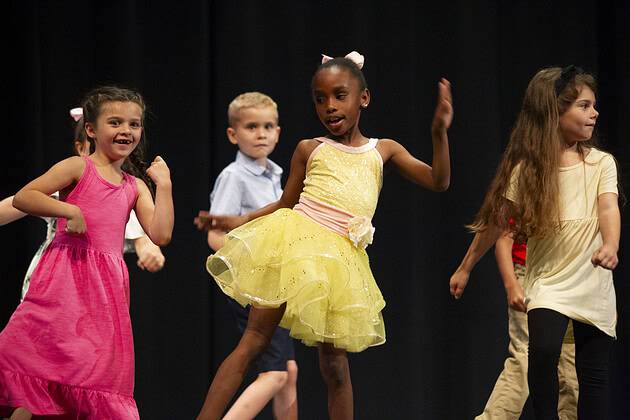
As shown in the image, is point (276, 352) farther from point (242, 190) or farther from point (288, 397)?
point (242, 190)

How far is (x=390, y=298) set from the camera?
4.95 m

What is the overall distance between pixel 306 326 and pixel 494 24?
9.24 ft

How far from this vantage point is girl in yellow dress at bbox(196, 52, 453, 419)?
2.77 m

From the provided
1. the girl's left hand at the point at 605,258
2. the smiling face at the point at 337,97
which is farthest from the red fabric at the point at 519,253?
the smiling face at the point at 337,97

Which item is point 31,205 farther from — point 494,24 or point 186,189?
point 494,24

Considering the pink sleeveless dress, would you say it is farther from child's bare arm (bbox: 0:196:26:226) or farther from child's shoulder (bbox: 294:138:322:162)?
child's shoulder (bbox: 294:138:322:162)

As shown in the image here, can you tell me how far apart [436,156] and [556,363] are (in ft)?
2.50

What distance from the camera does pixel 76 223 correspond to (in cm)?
284

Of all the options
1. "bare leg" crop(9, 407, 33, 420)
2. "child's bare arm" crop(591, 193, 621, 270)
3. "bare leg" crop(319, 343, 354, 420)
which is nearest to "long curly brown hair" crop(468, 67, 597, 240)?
"child's bare arm" crop(591, 193, 621, 270)

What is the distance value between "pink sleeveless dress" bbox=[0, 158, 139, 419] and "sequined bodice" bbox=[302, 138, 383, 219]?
0.66m

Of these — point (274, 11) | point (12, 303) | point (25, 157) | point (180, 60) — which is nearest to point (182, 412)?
point (12, 303)

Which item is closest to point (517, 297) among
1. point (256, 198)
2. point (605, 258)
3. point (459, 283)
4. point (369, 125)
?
point (459, 283)

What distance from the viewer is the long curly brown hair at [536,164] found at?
10.1 ft

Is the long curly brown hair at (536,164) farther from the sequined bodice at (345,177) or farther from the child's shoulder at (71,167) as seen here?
the child's shoulder at (71,167)
